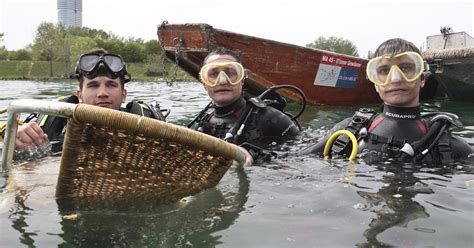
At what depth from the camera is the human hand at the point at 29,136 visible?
9.29 ft

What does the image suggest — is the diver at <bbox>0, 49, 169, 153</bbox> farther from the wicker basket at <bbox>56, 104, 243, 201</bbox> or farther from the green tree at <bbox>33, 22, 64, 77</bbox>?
the green tree at <bbox>33, 22, 64, 77</bbox>

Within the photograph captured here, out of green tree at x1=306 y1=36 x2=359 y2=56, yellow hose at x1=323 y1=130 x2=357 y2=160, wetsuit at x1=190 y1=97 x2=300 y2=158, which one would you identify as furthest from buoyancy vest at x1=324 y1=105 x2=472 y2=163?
green tree at x1=306 y1=36 x2=359 y2=56

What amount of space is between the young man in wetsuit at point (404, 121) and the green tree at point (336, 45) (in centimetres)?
6325

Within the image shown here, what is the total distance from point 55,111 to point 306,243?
1252 mm

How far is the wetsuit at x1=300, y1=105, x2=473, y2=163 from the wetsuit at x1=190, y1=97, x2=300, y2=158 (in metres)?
1.07

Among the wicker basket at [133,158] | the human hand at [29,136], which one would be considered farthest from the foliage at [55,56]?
the wicker basket at [133,158]

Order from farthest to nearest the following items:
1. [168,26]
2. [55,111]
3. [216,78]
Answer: [168,26] → [216,78] → [55,111]

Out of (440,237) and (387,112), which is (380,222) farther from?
(387,112)

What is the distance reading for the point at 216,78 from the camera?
173 inches

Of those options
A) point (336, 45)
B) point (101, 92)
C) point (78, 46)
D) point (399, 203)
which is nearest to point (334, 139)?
point (399, 203)

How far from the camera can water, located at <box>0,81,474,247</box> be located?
2066 mm

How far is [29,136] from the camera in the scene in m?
2.89

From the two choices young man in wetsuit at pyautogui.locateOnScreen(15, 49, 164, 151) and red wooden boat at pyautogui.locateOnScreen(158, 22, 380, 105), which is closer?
young man in wetsuit at pyautogui.locateOnScreen(15, 49, 164, 151)

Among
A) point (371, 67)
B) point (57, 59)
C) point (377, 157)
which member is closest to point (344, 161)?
point (377, 157)
